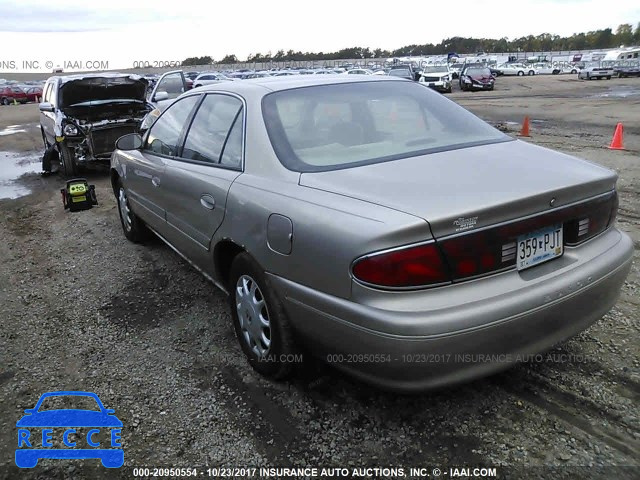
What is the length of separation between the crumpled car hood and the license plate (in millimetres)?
9683

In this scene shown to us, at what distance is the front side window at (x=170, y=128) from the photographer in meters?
4.00

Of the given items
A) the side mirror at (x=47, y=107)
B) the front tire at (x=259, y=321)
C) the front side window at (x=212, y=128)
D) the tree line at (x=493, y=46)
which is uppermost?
the tree line at (x=493, y=46)

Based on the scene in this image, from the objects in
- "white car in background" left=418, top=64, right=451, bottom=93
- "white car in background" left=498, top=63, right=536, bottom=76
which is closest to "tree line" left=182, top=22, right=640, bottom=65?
"white car in background" left=498, top=63, right=536, bottom=76

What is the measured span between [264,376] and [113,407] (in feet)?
2.76

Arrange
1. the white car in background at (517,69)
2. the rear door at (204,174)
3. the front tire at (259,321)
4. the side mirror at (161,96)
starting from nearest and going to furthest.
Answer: the front tire at (259,321), the rear door at (204,174), the side mirror at (161,96), the white car in background at (517,69)

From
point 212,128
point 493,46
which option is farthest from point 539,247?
point 493,46

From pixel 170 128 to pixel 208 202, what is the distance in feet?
4.11

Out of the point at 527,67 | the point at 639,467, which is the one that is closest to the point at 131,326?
the point at 639,467

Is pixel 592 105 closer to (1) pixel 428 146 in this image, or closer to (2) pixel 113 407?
(1) pixel 428 146

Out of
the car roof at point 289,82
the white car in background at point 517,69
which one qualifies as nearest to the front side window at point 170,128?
the car roof at point 289,82

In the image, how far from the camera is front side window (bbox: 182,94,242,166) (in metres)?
3.30

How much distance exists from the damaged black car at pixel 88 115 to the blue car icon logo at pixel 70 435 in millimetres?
7101

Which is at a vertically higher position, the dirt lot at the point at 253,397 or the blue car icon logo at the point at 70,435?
the dirt lot at the point at 253,397

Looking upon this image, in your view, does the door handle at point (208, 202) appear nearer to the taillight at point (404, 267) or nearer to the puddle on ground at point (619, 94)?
the taillight at point (404, 267)
